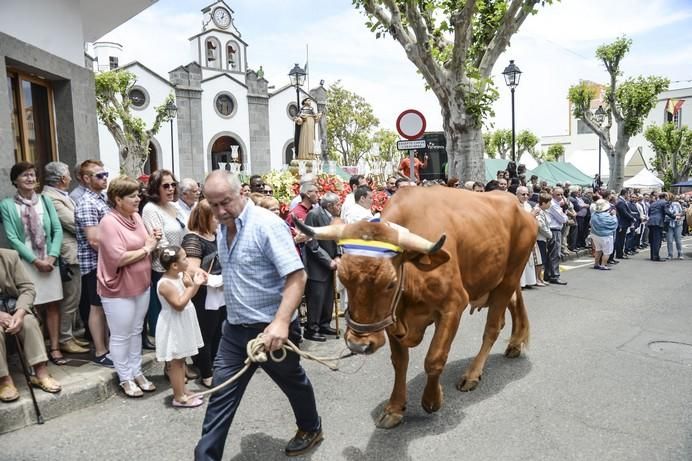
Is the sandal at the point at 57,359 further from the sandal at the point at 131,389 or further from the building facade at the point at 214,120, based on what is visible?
the building facade at the point at 214,120

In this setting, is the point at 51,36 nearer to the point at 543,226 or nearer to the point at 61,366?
the point at 61,366

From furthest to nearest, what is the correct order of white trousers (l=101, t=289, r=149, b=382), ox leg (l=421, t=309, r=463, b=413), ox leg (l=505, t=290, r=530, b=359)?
ox leg (l=505, t=290, r=530, b=359) → white trousers (l=101, t=289, r=149, b=382) → ox leg (l=421, t=309, r=463, b=413)

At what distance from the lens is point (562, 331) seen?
6332mm

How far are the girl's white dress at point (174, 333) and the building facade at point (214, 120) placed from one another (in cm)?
3089

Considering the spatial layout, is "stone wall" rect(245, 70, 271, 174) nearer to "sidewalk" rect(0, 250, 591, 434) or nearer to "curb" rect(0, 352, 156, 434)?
"sidewalk" rect(0, 250, 591, 434)

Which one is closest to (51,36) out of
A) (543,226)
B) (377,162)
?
(543,226)

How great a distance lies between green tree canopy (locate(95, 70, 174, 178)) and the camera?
90.6 ft

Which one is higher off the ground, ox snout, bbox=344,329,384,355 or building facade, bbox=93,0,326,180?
building facade, bbox=93,0,326,180

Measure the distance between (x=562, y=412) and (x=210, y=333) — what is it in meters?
3.22

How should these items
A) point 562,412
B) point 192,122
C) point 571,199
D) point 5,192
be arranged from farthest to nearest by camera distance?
1. point 192,122
2. point 571,199
3. point 5,192
4. point 562,412

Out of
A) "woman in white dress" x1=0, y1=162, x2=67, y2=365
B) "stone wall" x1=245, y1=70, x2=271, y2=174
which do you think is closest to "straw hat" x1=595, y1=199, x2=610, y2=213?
"woman in white dress" x1=0, y1=162, x2=67, y2=365

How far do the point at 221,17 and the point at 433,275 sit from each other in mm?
52123

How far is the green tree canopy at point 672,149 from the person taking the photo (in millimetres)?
38562

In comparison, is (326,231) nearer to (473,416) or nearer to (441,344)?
(441,344)
